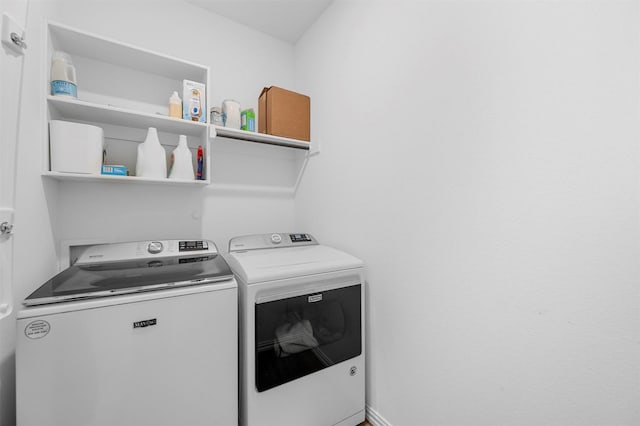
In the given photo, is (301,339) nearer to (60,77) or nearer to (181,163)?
(181,163)

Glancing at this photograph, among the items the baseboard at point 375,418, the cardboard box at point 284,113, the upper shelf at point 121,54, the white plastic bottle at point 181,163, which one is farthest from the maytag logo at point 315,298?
the upper shelf at point 121,54

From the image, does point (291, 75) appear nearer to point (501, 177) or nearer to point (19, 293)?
point (501, 177)

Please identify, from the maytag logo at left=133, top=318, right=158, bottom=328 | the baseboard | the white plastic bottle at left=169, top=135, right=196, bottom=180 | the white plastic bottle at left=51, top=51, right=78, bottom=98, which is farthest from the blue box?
the baseboard

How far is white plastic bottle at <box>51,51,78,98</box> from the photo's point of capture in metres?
1.23

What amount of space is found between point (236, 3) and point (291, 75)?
2.08 ft

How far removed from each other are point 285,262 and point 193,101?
1.15 meters

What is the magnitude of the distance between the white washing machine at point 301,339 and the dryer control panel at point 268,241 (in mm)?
108

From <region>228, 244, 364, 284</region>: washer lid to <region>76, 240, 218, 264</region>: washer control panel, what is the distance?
0.74ft

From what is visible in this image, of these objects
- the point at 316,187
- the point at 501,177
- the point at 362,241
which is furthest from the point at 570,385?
the point at 316,187

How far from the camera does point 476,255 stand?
3.35 ft

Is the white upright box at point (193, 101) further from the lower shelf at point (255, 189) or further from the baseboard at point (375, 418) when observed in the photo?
the baseboard at point (375, 418)

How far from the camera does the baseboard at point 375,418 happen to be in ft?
4.61

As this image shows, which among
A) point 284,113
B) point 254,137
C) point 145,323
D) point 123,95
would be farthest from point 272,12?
point 145,323

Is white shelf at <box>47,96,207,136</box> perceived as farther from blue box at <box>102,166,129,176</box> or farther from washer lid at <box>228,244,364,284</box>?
washer lid at <box>228,244,364,284</box>
